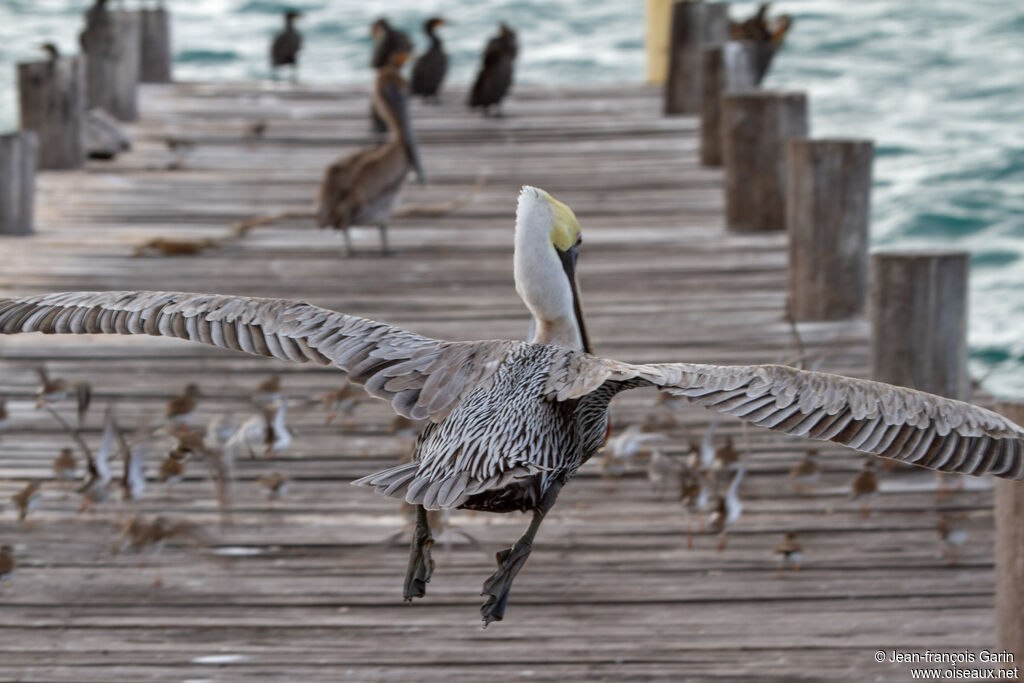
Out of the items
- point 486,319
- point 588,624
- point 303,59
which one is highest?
point 303,59

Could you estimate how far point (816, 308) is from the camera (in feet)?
22.9

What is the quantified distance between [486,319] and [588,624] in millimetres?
2988

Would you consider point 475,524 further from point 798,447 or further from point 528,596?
point 798,447

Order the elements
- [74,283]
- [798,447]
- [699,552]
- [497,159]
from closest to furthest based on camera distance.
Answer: [699,552], [798,447], [74,283], [497,159]

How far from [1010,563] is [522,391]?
1.35 metres

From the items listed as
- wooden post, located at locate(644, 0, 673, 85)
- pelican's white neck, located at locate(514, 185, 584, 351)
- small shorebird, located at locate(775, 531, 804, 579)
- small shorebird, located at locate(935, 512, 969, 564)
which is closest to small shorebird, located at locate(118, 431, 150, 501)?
Answer: pelican's white neck, located at locate(514, 185, 584, 351)

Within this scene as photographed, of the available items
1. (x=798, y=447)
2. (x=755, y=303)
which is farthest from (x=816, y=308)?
(x=798, y=447)

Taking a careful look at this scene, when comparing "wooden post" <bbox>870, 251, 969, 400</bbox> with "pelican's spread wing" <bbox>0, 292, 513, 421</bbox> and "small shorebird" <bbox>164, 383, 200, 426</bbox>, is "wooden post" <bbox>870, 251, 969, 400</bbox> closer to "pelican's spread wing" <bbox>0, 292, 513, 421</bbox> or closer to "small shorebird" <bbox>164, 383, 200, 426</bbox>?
"pelican's spread wing" <bbox>0, 292, 513, 421</bbox>

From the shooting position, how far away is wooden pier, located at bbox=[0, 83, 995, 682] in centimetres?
410

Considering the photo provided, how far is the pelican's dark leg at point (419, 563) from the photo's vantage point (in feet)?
11.4

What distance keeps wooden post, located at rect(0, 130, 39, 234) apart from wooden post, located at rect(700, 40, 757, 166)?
14.6 ft

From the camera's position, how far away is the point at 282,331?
12.3 feet

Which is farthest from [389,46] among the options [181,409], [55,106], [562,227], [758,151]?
[562,227]

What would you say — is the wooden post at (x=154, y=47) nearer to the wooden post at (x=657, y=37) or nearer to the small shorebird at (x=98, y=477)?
the wooden post at (x=657, y=37)
